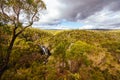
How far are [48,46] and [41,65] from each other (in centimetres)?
517

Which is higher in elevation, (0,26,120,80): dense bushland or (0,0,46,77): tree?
(0,0,46,77): tree

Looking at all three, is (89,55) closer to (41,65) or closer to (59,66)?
(59,66)

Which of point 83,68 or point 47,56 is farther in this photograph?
point 47,56

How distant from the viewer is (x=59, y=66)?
21469mm

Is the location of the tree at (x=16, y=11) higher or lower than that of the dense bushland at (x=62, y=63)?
higher

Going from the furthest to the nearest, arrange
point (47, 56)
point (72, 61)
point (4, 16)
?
point (47, 56), point (72, 61), point (4, 16)

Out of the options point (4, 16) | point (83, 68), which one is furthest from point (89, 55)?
point (4, 16)

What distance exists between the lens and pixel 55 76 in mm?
20172

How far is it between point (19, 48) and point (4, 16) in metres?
6.54

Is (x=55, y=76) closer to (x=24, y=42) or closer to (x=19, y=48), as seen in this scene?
(x=19, y=48)

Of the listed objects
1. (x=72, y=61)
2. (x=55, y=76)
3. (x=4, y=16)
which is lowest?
(x=55, y=76)

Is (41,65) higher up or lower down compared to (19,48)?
lower down

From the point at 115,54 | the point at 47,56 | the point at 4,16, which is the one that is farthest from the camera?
the point at 115,54

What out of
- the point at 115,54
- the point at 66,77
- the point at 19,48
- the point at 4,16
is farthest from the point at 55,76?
the point at 115,54
